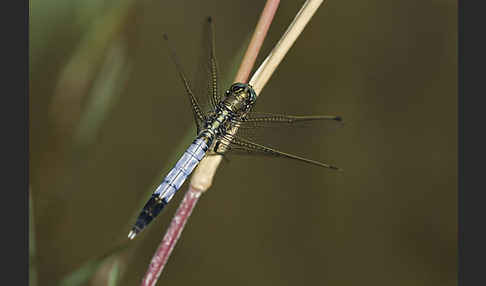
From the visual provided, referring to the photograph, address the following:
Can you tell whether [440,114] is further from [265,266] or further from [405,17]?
[265,266]

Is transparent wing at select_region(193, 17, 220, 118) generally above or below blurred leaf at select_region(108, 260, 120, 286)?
above

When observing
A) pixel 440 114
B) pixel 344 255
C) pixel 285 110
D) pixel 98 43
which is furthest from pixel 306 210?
pixel 98 43

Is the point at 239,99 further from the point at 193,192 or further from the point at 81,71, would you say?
the point at 81,71

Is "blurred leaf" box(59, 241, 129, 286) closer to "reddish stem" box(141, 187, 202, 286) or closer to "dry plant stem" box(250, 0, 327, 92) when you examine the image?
"reddish stem" box(141, 187, 202, 286)

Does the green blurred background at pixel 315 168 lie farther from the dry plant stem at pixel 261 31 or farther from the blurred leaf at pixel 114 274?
the dry plant stem at pixel 261 31

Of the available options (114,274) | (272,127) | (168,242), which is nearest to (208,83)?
(272,127)

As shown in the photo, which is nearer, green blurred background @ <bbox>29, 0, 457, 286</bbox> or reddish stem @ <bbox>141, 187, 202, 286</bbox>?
reddish stem @ <bbox>141, 187, 202, 286</bbox>

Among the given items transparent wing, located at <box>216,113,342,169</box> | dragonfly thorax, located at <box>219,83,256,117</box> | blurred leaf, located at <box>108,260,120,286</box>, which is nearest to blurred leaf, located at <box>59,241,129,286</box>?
blurred leaf, located at <box>108,260,120,286</box>
